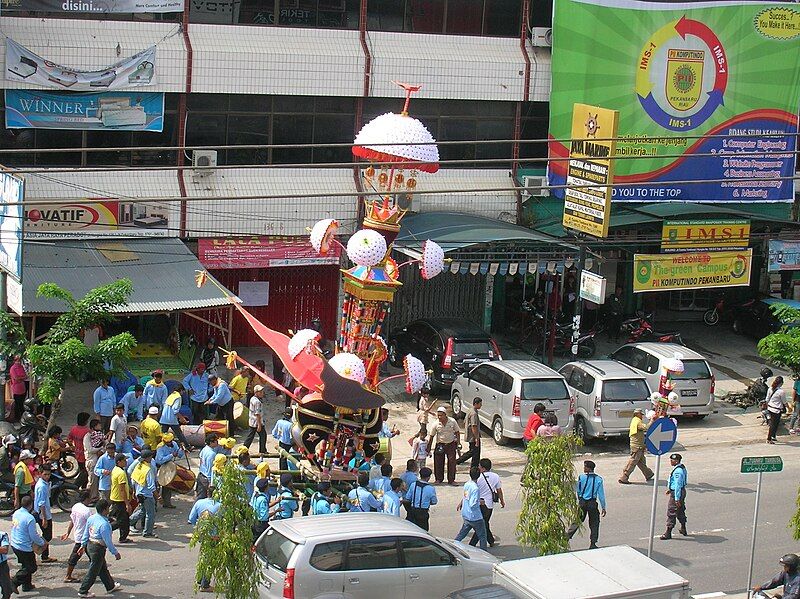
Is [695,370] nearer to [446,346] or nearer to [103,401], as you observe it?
[446,346]

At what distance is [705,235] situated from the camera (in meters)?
29.6

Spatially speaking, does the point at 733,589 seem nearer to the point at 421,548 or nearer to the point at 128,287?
the point at 421,548

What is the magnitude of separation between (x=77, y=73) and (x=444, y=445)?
428 inches

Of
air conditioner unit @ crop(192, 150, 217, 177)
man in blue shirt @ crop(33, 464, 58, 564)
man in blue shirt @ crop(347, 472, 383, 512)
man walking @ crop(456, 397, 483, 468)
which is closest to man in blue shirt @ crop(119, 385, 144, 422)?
man in blue shirt @ crop(33, 464, 58, 564)

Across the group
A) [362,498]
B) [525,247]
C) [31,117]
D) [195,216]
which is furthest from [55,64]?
[362,498]

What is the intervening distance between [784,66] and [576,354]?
29.8ft

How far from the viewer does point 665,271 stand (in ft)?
95.6

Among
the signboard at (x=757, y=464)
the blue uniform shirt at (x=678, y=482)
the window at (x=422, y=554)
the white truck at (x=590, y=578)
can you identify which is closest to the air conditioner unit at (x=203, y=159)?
the blue uniform shirt at (x=678, y=482)

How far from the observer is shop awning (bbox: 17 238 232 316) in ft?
77.7

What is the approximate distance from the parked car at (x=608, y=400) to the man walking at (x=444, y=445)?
9.59 feet

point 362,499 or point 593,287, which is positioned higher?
point 593,287

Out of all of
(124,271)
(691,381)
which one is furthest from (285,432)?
(691,381)

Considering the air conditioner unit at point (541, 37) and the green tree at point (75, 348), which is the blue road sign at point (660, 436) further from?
the air conditioner unit at point (541, 37)

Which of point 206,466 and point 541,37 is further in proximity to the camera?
point 541,37
